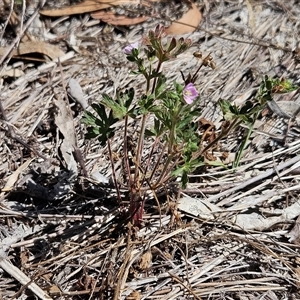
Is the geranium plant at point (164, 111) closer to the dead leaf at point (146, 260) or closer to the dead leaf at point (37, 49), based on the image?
the dead leaf at point (146, 260)

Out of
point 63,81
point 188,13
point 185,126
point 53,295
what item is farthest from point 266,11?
point 53,295

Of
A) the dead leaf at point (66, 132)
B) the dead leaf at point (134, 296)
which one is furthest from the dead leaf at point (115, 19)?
the dead leaf at point (134, 296)

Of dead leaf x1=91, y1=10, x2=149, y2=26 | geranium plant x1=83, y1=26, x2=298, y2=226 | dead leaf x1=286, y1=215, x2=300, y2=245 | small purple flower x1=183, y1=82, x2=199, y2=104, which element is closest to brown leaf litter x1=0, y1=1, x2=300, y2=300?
dead leaf x1=286, y1=215, x2=300, y2=245

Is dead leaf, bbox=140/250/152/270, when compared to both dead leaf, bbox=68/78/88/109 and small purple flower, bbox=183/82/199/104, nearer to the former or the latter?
small purple flower, bbox=183/82/199/104

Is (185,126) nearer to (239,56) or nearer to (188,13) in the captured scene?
(239,56)

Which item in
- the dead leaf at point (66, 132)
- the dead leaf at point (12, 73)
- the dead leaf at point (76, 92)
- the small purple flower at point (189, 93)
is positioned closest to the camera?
the small purple flower at point (189, 93)
